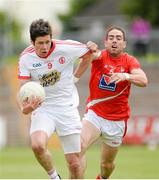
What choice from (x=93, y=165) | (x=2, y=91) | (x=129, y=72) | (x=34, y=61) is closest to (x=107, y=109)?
(x=129, y=72)

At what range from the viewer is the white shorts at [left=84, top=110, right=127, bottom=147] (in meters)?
13.5

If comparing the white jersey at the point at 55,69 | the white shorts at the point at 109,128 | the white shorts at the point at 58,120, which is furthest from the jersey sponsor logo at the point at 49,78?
the white shorts at the point at 109,128

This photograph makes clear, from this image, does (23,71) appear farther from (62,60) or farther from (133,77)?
(133,77)

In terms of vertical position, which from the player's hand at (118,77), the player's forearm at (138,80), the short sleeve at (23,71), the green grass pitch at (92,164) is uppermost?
the short sleeve at (23,71)

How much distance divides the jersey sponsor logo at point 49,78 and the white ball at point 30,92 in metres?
0.38

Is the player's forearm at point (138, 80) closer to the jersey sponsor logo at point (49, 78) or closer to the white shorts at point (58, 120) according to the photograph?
the white shorts at point (58, 120)

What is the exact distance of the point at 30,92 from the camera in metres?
11.8

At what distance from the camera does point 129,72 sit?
43.1ft

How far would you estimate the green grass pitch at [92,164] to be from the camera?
18.3m

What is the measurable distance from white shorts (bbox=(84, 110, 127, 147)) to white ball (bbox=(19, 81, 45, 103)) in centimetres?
175

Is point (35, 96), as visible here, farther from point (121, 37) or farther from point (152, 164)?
point (152, 164)

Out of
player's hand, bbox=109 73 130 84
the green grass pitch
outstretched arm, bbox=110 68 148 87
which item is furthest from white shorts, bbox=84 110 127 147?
the green grass pitch

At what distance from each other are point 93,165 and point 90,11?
130 feet

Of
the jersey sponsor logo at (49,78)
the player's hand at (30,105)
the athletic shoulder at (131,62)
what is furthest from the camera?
the athletic shoulder at (131,62)
